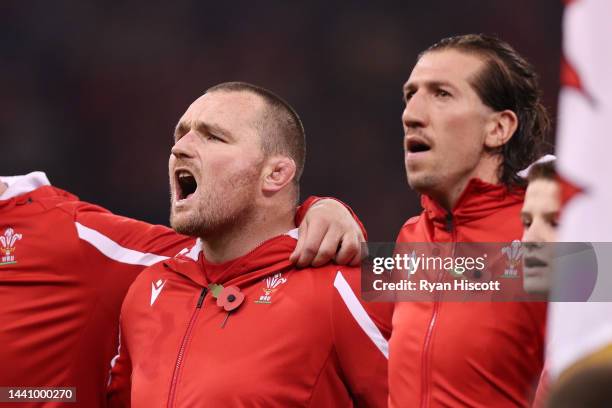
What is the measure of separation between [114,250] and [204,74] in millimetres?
3603

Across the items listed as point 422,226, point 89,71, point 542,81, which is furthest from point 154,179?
point 422,226

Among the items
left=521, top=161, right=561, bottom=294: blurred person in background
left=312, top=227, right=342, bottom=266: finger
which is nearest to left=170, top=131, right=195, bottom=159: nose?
left=312, top=227, right=342, bottom=266: finger

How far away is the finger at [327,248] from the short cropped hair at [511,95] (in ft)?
1.36

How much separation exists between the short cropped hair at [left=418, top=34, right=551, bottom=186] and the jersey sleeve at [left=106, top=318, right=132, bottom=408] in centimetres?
106

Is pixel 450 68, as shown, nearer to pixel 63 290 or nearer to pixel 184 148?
pixel 184 148

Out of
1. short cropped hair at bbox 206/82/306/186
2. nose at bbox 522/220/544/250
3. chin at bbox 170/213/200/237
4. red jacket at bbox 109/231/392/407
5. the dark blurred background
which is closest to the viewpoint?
nose at bbox 522/220/544/250

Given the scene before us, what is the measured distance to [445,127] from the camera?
1995mm

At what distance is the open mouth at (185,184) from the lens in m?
2.15

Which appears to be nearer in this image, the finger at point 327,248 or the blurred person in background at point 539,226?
the blurred person in background at point 539,226

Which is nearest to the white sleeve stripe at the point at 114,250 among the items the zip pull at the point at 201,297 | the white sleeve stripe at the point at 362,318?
the zip pull at the point at 201,297

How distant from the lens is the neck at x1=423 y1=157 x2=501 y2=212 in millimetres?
1991

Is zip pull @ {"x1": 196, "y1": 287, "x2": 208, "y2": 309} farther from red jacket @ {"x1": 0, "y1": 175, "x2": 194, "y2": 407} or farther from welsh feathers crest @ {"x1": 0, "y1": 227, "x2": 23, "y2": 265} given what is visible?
welsh feathers crest @ {"x1": 0, "y1": 227, "x2": 23, "y2": 265}

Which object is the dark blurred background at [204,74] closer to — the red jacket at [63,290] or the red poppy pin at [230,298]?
the red jacket at [63,290]

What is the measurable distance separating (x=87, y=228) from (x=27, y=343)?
33cm
